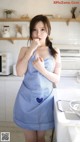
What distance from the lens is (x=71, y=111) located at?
1066 millimetres

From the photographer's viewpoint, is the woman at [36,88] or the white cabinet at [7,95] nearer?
the woman at [36,88]

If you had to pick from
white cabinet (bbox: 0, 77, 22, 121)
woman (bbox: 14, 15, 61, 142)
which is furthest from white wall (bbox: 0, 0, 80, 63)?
woman (bbox: 14, 15, 61, 142)

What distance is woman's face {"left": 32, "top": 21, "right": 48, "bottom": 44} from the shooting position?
1.27 metres

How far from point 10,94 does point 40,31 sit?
148 centimetres

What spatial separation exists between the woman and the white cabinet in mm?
1250

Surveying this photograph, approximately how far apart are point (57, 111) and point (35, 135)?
0.35m

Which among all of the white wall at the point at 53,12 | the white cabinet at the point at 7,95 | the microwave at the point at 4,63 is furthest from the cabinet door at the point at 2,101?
the white wall at the point at 53,12

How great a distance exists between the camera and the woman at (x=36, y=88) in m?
1.25

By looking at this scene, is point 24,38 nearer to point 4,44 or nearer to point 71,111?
point 4,44

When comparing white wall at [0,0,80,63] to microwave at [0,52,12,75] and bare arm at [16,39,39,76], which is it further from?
bare arm at [16,39,39,76]

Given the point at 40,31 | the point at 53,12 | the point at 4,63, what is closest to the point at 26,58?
the point at 40,31

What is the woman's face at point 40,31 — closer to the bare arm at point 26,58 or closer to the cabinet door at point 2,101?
the bare arm at point 26,58

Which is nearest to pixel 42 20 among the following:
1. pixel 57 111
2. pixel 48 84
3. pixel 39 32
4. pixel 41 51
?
pixel 39 32

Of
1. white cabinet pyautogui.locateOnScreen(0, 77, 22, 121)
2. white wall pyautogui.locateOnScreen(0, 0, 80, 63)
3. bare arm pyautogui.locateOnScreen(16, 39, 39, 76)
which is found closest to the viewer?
bare arm pyautogui.locateOnScreen(16, 39, 39, 76)
